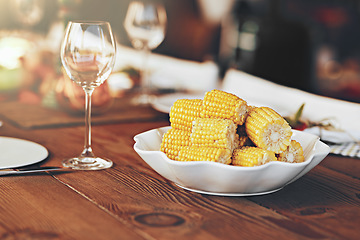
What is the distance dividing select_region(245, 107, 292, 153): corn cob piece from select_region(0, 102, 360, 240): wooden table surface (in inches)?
3.2

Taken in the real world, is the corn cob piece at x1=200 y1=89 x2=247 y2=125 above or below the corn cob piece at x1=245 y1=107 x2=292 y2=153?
above

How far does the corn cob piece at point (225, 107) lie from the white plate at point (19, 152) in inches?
13.5

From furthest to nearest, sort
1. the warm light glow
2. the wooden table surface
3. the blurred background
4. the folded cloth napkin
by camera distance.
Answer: the blurred background
the folded cloth napkin
the warm light glow
the wooden table surface

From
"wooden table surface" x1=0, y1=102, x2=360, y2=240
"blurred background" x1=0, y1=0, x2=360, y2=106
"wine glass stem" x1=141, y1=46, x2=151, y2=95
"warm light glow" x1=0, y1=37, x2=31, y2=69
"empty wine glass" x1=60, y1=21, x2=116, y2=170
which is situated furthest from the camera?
"blurred background" x1=0, y1=0, x2=360, y2=106

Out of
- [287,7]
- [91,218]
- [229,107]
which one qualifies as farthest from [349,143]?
[287,7]

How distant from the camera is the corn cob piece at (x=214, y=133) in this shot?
30.8 inches

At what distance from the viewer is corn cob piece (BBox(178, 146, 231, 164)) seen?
77 cm

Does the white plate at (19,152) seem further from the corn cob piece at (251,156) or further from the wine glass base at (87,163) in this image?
the corn cob piece at (251,156)

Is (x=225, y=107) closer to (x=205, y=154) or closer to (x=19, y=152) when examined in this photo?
(x=205, y=154)

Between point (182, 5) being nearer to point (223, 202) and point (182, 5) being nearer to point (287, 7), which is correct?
point (287, 7)

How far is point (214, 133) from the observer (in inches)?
30.9

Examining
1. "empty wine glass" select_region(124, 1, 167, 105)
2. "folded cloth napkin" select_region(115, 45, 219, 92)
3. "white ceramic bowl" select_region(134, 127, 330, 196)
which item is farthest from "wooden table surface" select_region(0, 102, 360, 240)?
"folded cloth napkin" select_region(115, 45, 219, 92)

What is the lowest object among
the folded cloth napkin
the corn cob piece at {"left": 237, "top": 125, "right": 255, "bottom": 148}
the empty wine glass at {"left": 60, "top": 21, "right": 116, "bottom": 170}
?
the folded cloth napkin

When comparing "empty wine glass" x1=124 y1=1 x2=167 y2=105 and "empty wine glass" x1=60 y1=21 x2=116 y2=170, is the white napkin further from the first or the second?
"empty wine glass" x1=60 y1=21 x2=116 y2=170
